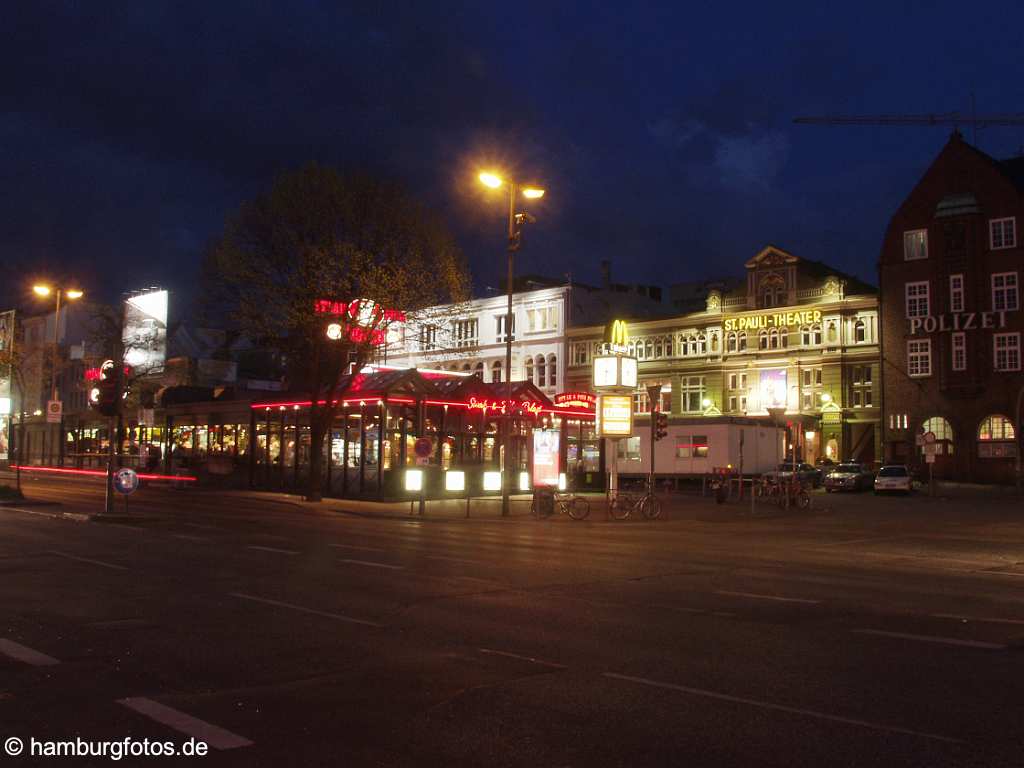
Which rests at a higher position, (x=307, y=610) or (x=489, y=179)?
(x=489, y=179)

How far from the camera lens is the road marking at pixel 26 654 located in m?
8.54

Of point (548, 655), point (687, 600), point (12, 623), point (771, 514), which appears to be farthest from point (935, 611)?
point (771, 514)

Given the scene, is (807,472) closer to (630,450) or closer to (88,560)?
(630,450)

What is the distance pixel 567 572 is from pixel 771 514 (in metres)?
20.9

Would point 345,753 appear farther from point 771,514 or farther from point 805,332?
point 805,332

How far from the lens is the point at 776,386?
211 ft

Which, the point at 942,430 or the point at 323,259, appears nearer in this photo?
the point at 323,259

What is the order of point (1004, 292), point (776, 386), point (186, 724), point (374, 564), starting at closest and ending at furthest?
point (186, 724) → point (374, 564) → point (1004, 292) → point (776, 386)

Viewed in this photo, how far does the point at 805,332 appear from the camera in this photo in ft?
226

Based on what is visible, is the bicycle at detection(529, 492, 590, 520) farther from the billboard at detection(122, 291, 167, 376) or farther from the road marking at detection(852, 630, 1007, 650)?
the billboard at detection(122, 291, 167, 376)

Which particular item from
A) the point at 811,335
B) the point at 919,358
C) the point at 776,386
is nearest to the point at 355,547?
the point at 776,386

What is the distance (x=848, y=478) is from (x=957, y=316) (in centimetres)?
1533

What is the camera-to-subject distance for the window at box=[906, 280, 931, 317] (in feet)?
211

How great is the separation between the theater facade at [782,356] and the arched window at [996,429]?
638 centimetres
